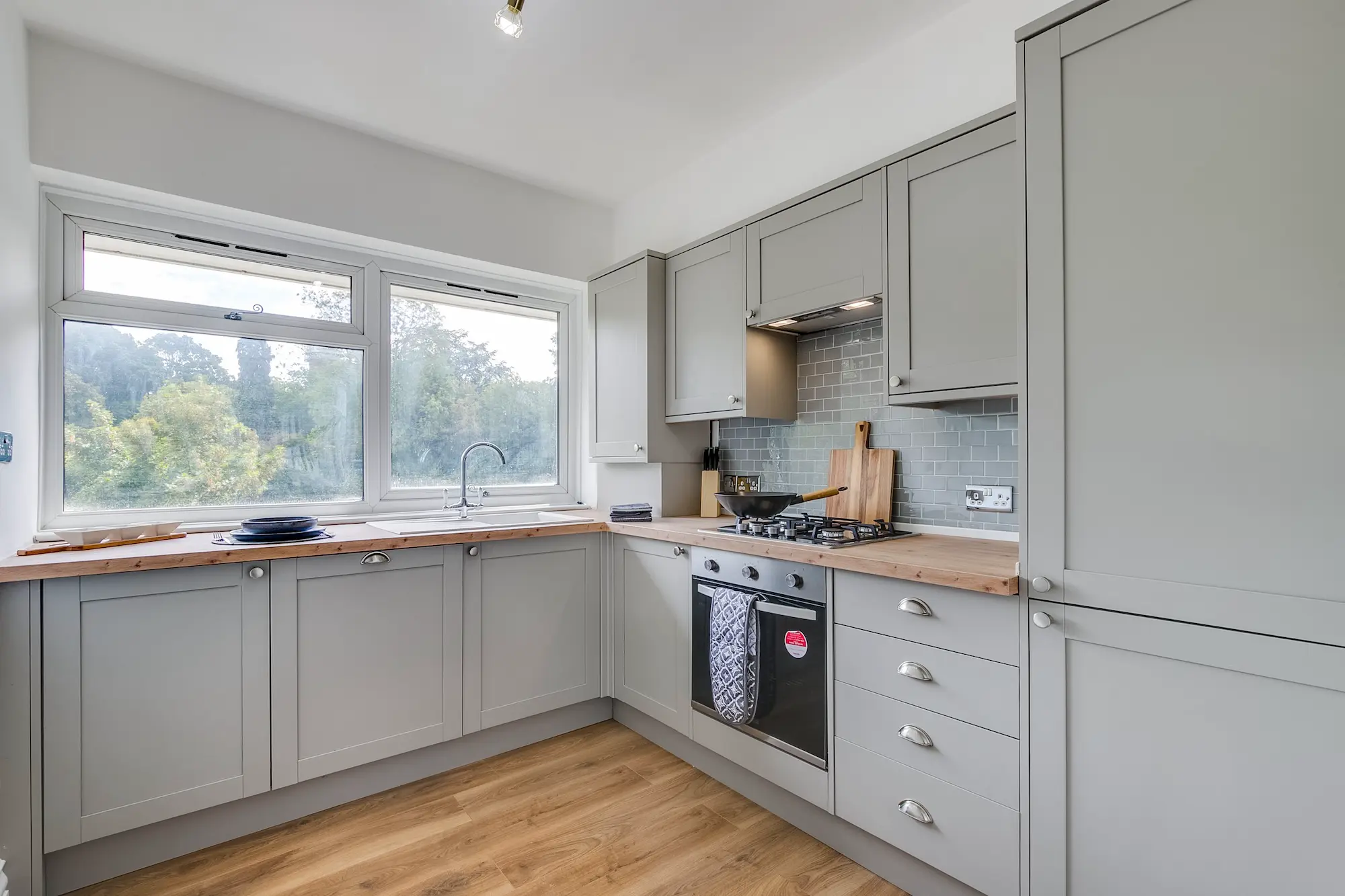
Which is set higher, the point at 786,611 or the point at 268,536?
the point at 268,536

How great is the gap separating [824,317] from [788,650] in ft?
4.21

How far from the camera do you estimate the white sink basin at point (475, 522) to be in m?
2.66

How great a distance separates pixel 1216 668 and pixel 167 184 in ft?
11.6

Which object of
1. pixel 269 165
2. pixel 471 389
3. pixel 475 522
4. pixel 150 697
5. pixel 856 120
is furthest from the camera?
pixel 471 389

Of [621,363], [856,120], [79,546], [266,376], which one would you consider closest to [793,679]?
[621,363]

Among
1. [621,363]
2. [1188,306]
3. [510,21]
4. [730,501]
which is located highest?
[510,21]

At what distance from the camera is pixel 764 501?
2359 mm

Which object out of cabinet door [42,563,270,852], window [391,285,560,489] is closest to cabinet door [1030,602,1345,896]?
cabinet door [42,563,270,852]

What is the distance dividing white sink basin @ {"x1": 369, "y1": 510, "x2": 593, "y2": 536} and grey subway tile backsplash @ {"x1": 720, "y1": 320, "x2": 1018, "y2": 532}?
0.95m

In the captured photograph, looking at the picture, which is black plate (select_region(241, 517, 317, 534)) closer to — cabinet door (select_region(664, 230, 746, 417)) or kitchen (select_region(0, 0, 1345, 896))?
kitchen (select_region(0, 0, 1345, 896))

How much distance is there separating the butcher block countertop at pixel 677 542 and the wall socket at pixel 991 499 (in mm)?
114

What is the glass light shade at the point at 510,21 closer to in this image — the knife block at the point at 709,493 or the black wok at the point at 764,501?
the black wok at the point at 764,501

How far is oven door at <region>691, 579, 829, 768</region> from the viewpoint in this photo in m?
2.00

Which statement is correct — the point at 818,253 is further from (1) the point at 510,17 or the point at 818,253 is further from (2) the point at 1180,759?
(2) the point at 1180,759
